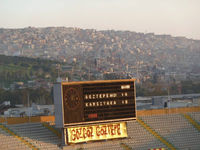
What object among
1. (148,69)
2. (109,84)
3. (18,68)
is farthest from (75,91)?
(148,69)

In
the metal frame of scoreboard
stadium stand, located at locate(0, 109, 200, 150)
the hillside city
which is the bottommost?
stadium stand, located at locate(0, 109, 200, 150)

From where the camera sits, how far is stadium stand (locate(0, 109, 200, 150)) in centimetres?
3198

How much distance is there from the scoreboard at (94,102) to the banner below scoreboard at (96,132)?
94 centimetres

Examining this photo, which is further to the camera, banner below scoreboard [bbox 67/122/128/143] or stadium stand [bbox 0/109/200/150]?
stadium stand [bbox 0/109/200/150]

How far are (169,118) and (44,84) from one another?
59.9m

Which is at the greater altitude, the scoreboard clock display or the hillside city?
the hillside city

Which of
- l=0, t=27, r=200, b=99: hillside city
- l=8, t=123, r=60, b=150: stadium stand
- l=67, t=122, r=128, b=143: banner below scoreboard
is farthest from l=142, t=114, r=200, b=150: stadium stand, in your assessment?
l=0, t=27, r=200, b=99: hillside city

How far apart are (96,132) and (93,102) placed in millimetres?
2121

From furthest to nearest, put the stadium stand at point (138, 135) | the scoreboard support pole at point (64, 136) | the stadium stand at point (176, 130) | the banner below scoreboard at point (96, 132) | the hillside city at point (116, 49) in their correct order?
the hillside city at point (116, 49) → the stadium stand at point (176, 130) → the stadium stand at point (138, 135) → the banner below scoreboard at point (96, 132) → the scoreboard support pole at point (64, 136)

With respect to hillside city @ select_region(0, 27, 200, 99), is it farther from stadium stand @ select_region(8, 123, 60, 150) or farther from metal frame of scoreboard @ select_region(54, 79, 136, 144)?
metal frame of scoreboard @ select_region(54, 79, 136, 144)

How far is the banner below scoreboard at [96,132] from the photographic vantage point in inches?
1249

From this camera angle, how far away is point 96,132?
3231 centimetres

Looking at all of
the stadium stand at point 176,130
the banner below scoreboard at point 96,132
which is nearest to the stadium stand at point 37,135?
the banner below scoreboard at point 96,132

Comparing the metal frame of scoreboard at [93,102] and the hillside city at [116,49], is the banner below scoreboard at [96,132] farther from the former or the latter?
the hillside city at [116,49]
